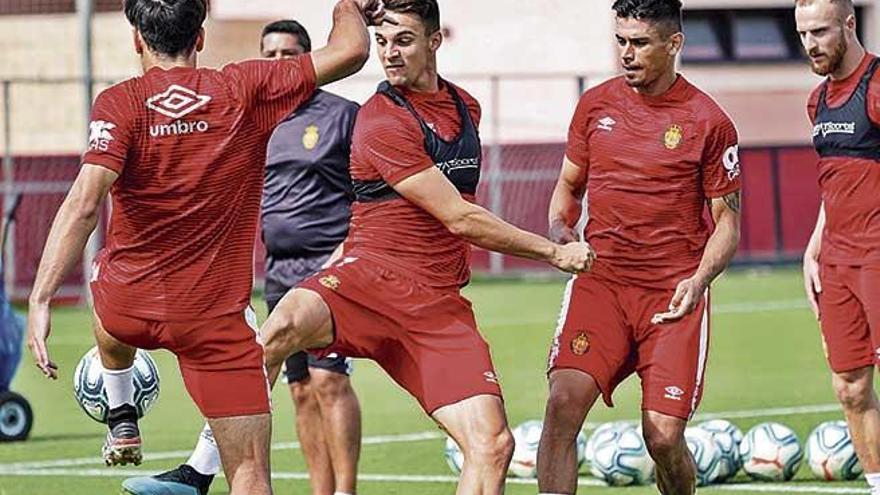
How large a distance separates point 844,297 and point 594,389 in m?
1.83

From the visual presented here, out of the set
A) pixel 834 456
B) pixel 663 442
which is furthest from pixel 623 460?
pixel 663 442

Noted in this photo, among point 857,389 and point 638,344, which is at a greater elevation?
point 638,344

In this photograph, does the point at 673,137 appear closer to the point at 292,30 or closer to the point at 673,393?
the point at 673,393

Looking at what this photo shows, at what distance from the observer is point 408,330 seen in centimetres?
885

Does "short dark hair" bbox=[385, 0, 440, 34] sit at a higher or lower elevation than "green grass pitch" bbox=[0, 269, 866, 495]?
higher

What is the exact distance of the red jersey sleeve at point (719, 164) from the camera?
9.40m

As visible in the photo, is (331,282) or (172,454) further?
(172,454)

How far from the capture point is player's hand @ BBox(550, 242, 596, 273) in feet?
28.1

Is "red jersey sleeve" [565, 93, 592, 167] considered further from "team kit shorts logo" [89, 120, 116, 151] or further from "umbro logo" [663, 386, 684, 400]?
"team kit shorts logo" [89, 120, 116, 151]

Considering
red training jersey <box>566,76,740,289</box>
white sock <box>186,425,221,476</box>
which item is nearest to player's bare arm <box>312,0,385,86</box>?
red training jersey <box>566,76,740,289</box>

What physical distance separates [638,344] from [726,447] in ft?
8.13

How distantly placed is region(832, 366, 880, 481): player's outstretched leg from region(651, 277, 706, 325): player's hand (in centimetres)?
153

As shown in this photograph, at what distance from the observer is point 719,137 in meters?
9.42

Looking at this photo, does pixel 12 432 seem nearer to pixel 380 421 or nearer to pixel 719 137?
pixel 380 421
